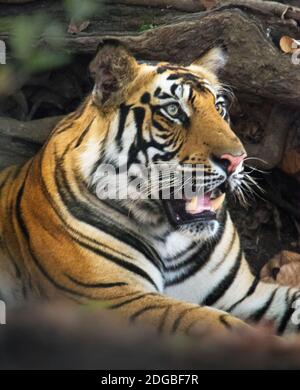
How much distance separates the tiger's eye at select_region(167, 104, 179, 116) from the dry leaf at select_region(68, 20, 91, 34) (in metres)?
1.19

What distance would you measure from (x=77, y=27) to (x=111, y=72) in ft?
3.59

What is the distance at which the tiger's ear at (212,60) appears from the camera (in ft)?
11.6

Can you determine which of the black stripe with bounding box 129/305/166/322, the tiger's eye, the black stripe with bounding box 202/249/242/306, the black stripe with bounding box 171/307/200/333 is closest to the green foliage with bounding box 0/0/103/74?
the tiger's eye

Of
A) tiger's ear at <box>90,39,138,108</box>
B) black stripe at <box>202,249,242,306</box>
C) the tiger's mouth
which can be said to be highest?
tiger's ear at <box>90,39,138,108</box>

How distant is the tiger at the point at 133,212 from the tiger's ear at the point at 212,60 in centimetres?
10

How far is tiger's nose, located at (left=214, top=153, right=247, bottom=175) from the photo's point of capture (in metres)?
2.88

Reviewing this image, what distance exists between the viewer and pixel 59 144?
11.0 feet

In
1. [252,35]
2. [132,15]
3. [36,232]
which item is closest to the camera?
[36,232]

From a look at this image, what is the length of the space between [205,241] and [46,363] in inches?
105

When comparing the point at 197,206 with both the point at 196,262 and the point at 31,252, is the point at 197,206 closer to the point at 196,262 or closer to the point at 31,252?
the point at 196,262

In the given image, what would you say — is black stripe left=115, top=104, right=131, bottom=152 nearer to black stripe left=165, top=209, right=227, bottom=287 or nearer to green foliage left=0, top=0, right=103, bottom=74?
black stripe left=165, top=209, right=227, bottom=287

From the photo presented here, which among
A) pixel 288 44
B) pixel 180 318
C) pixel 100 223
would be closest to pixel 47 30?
pixel 288 44
